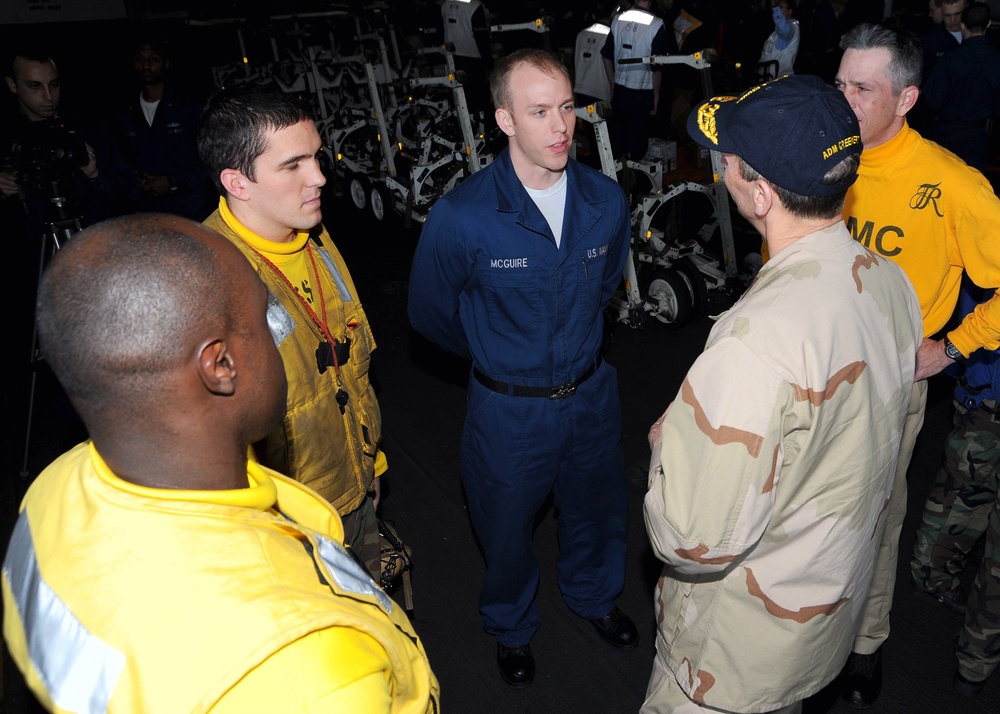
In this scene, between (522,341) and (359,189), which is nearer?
(522,341)

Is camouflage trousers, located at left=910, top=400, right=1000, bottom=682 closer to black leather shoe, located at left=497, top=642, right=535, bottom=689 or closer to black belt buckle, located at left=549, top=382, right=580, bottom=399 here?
black belt buckle, located at left=549, top=382, right=580, bottom=399

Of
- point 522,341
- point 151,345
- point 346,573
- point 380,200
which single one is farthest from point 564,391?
point 380,200

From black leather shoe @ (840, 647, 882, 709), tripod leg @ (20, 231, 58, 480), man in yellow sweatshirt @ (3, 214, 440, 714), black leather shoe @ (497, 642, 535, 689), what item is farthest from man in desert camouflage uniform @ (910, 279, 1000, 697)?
tripod leg @ (20, 231, 58, 480)

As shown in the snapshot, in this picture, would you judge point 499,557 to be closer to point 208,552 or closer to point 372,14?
point 208,552

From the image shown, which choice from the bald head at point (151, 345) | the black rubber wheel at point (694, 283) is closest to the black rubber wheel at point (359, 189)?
the black rubber wheel at point (694, 283)

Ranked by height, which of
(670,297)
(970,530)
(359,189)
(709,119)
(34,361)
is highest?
(709,119)

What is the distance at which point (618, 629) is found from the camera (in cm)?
247

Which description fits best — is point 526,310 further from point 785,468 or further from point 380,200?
point 380,200

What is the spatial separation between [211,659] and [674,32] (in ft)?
27.1

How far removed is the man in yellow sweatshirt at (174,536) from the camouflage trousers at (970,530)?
6.40 ft

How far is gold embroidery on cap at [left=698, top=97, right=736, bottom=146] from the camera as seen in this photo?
143 centimetres

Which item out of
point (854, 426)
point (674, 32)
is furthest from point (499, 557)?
point (674, 32)

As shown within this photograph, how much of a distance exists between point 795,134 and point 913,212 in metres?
0.91

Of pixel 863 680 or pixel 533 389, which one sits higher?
pixel 533 389
